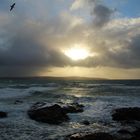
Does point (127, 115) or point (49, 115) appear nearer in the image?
point (49, 115)

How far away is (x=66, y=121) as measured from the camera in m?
21.2

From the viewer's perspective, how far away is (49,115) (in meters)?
21.9

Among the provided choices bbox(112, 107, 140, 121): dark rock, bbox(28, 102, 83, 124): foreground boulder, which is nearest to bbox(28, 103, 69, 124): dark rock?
bbox(28, 102, 83, 124): foreground boulder

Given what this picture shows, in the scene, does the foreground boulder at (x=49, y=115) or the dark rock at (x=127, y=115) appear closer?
the foreground boulder at (x=49, y=115)

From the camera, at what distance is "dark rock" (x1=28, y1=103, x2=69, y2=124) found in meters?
21.2

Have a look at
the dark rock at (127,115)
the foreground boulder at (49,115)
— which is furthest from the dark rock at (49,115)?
Result: the dark rock at (127,115)

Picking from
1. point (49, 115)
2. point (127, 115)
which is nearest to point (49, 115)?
point (49, 115)

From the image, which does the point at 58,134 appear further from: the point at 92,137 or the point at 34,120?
the point at 34,120

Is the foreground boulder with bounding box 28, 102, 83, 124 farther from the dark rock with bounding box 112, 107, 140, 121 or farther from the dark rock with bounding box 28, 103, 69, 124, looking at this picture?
the dark rock with bounding box 112, 107, 140, 121

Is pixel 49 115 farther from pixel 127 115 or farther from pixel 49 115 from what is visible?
pixel 127 115

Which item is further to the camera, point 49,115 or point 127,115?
point 127,115

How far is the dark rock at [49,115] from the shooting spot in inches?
835

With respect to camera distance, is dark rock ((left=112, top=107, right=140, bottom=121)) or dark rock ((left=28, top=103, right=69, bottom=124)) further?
dark rock ((left=112, top=107, right=140, bottom=121))

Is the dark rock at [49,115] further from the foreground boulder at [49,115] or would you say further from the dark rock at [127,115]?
the dark rock at [127,115]
